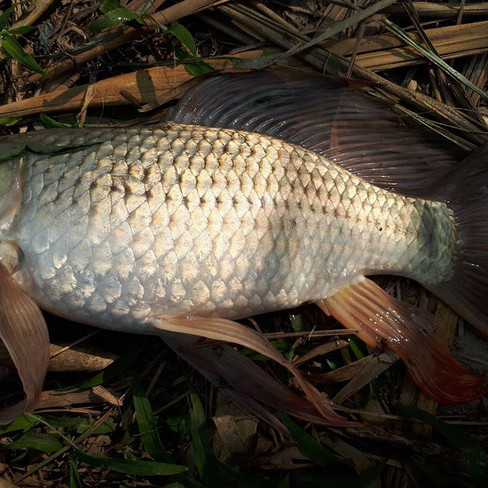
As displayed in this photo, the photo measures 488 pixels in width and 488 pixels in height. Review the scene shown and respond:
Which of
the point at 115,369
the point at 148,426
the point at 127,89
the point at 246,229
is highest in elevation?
the point at 127,89

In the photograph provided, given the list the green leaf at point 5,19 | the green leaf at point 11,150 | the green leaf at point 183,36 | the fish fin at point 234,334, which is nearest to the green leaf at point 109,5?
the green leaf at point 183,36

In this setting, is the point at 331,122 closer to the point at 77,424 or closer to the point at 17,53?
the point at 17,53

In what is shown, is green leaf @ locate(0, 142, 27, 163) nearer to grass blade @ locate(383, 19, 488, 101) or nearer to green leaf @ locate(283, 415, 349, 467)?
green leaf @ locate(283, 415, 349, 467)

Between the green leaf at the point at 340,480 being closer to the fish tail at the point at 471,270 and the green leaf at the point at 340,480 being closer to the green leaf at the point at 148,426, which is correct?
the green leaf at the point at 148,426

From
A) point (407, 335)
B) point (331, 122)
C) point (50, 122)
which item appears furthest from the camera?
point (50, 122)

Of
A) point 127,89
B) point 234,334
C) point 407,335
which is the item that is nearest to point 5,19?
point 127,89

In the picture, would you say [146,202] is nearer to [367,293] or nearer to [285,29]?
[367,293]

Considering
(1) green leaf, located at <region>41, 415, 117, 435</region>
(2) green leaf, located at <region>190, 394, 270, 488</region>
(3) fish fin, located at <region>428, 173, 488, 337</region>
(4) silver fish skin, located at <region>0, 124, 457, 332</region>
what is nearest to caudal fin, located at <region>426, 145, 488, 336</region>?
(3) fish fin, located at <region>428, 173, 488, 337</region>
